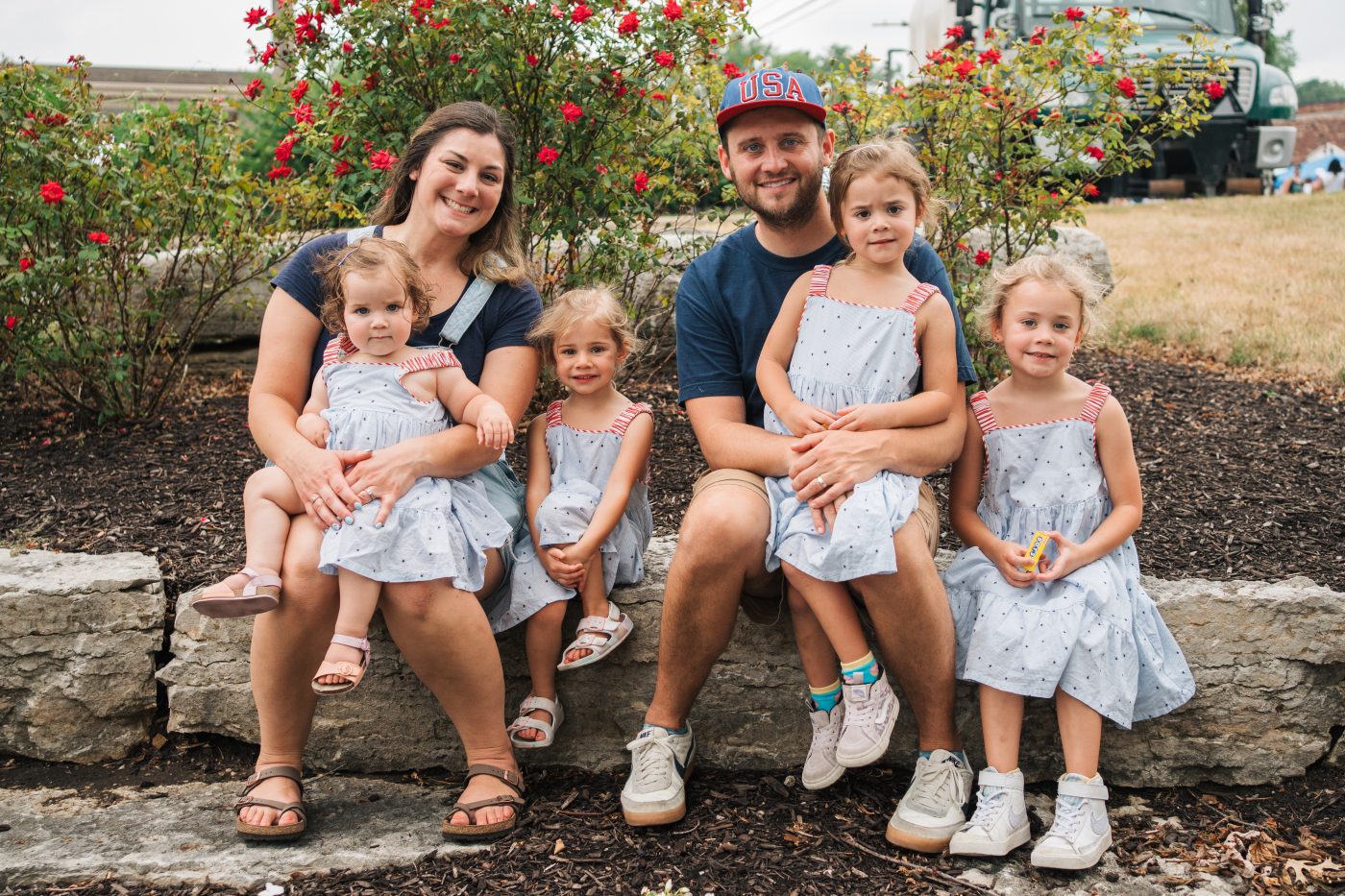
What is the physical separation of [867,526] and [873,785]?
75cm

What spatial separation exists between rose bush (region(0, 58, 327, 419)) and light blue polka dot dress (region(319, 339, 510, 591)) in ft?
6.71

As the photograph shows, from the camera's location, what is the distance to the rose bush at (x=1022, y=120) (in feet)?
13.9

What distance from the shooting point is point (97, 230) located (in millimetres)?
4402

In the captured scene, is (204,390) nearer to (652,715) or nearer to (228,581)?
(228,581)

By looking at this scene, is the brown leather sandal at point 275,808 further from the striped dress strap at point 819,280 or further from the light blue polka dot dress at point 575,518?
the striped dress strap at point 819,280

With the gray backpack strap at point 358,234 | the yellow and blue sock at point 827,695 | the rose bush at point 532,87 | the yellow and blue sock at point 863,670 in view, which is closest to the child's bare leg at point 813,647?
the yellow and blue sock at point 827,695

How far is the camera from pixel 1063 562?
8.37 ft

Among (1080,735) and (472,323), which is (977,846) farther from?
(472,323)

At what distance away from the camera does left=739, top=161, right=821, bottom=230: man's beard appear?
2832mm

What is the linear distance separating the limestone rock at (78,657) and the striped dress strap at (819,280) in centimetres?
189

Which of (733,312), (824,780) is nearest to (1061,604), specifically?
(824,780)

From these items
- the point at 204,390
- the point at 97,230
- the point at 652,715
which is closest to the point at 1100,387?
the point at 652,715

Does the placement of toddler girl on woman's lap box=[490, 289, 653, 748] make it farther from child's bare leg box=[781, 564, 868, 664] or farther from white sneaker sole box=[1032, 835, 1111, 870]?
white sneaker sole box=[1032, 835, 1111, 870]

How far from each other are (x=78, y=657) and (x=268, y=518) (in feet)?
2.82
